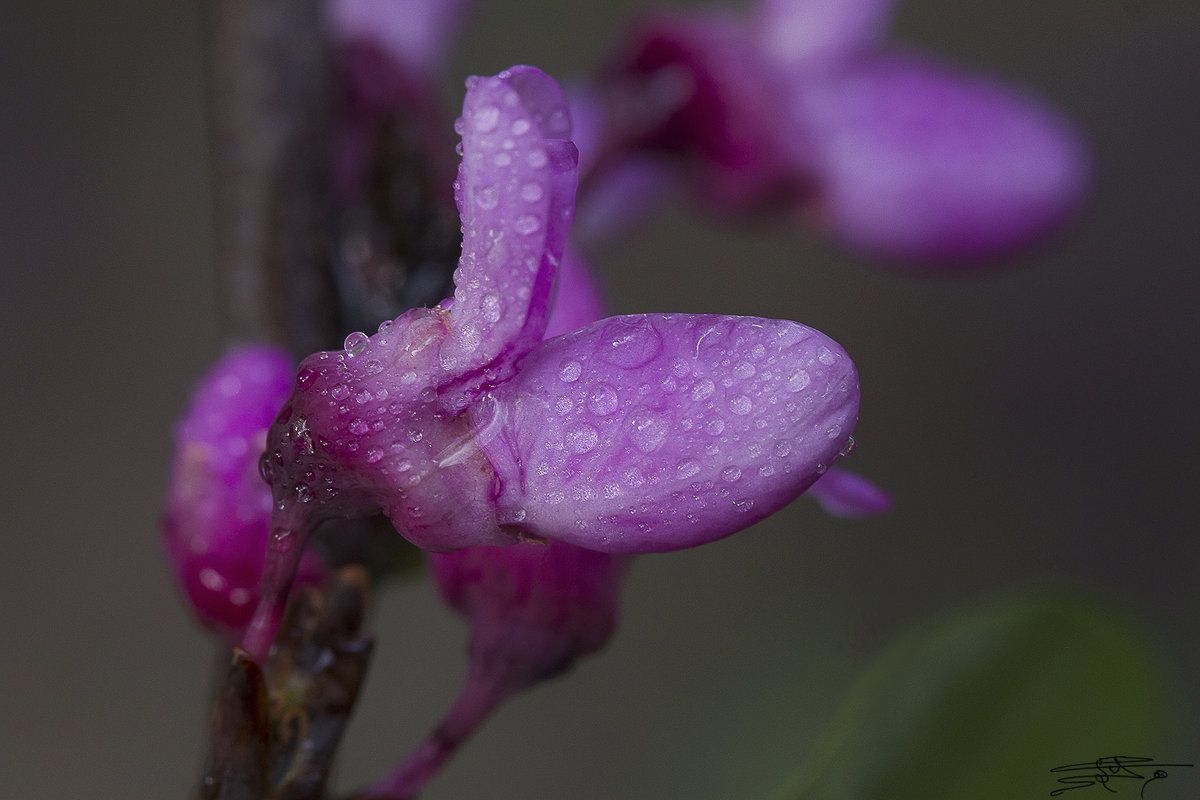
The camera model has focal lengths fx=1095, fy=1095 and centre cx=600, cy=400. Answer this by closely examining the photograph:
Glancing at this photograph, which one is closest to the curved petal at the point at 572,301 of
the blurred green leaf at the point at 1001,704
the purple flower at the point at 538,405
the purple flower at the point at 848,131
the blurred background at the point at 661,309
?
the purple flower at the point at 538,405

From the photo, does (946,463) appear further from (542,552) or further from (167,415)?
(542,552)

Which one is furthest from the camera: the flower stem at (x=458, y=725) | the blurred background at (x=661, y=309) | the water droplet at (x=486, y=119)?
the blurred background at (x=661, y=309)

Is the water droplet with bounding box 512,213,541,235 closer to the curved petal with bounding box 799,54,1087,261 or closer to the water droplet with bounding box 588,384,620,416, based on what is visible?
the water droplet with bounding box 588,384,620,416

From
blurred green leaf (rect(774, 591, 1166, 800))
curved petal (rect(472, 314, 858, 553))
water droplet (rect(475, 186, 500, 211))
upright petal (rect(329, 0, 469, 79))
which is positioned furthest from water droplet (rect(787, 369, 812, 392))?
upright petal (rect(329, 0, 469, 79))

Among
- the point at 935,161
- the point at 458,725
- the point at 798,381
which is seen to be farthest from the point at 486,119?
the point at 935,161

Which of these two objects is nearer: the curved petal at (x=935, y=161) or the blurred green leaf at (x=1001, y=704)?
the blurred green leaf at (x=1001, y=704)
